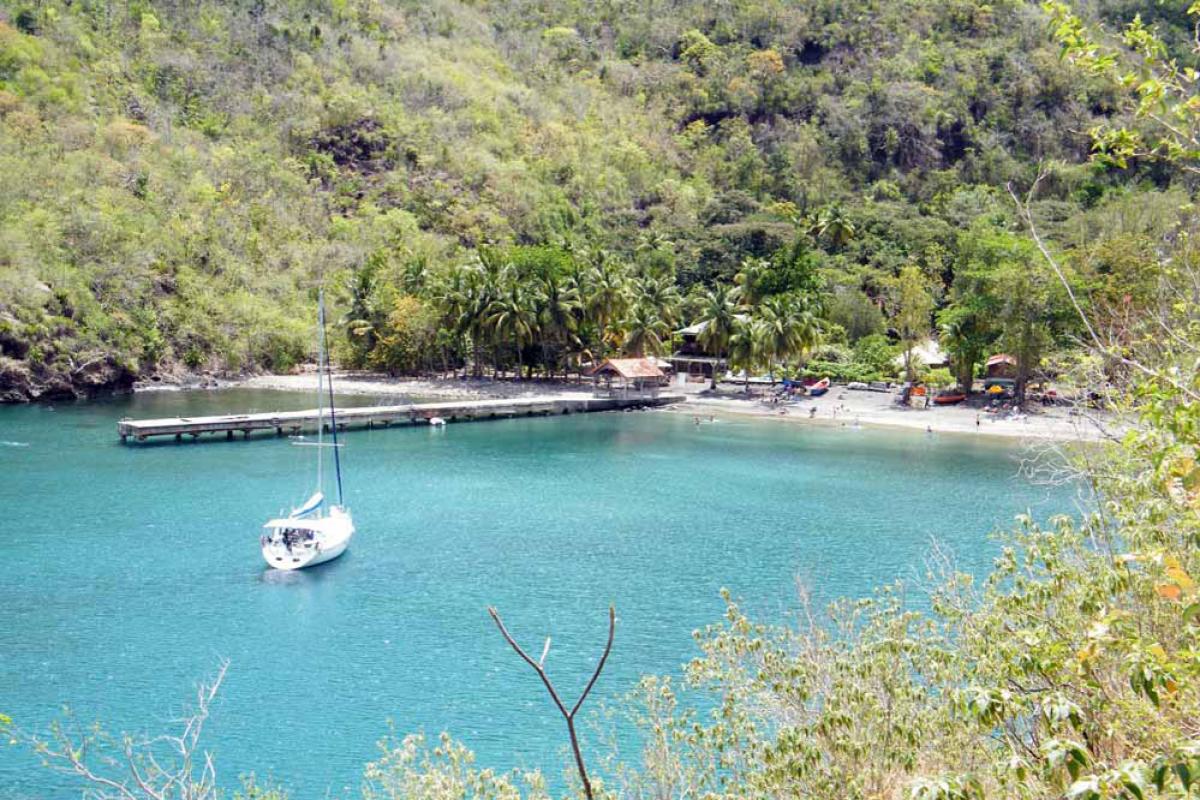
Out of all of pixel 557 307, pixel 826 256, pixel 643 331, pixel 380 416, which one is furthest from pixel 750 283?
pixel 380 416

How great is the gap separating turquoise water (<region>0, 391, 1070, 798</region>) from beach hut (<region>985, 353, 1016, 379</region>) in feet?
49.7

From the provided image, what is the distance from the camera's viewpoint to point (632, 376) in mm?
74312

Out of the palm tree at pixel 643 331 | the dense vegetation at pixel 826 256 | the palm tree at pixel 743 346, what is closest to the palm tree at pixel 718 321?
the dense vegetation at pixel 826 256

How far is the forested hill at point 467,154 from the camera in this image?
81625 millimetres

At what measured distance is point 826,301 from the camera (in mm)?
83312

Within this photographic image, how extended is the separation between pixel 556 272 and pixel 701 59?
67658 millimetres

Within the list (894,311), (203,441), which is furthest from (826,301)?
(203,441)

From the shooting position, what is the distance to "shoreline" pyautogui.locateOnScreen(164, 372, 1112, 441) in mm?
63844

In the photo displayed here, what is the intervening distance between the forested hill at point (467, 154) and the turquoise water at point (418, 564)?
23.5m

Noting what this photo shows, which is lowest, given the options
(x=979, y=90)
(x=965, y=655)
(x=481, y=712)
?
(x=481, y=712)

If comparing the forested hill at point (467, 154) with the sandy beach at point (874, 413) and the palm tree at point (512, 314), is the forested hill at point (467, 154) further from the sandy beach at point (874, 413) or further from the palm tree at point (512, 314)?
the sandy beach at point (874, 413)

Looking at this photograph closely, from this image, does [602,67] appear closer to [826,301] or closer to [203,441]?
[826,301]

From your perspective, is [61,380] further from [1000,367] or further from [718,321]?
[1000,367]

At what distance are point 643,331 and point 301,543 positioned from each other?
4497cm
